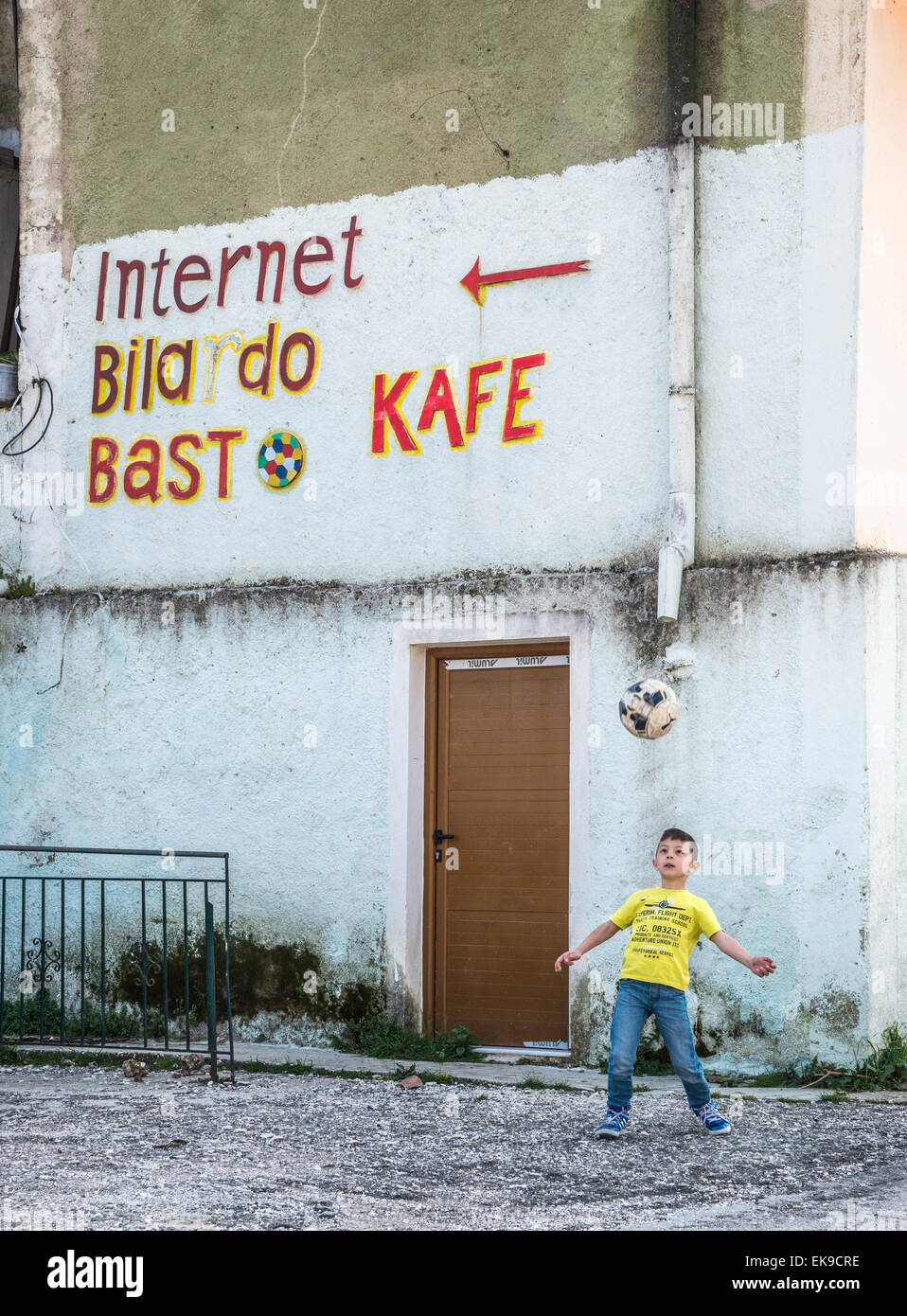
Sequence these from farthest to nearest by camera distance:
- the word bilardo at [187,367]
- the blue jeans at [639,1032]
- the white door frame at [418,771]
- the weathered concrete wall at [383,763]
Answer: the word bilardo at [187,367], the white door frame at [418,771], the weathered concrete wall at [383,763], the blue jeans at [639,1032]

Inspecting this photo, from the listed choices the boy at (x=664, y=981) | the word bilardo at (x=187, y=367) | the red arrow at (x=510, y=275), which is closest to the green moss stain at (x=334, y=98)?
the red arrow at (x=510, y=275)

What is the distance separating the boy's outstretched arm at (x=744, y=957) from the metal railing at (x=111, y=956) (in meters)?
4.03

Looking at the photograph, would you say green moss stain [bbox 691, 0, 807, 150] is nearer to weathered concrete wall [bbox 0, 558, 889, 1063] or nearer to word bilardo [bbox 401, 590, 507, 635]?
weathered concrete wall [bbox 0, 558, 889, 1063]

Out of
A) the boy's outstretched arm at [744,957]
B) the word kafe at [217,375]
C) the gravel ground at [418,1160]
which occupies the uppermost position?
the word kafe at [217,375]

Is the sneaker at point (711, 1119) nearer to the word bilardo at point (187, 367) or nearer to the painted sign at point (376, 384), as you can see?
the painted sign at point (376, 384)

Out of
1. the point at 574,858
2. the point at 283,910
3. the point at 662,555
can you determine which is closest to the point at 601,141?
the point at 662,555

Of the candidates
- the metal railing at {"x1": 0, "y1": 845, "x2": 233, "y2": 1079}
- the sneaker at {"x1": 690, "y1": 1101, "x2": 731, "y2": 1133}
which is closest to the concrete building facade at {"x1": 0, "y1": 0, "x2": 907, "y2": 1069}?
the metal railing at {"x1": 0, "y1": 845, "x2": 233, "y2": 1079}

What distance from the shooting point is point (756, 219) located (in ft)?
30.1

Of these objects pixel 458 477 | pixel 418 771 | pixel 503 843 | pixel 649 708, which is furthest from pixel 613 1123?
pixel 458 477

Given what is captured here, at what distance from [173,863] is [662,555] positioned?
13.0 feet

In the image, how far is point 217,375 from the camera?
10.7 m

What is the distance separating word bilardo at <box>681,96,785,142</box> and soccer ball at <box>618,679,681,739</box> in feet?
10.8

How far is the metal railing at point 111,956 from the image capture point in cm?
1026

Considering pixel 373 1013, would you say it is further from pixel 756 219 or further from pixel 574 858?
pixel 756 219
